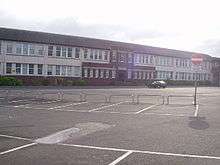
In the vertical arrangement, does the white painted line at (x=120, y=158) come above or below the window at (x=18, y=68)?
below

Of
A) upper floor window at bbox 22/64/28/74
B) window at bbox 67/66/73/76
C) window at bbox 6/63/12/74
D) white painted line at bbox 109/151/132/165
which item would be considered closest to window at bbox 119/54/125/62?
window at bbox 67/66/73/76

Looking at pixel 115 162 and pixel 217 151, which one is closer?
pixel 115 162

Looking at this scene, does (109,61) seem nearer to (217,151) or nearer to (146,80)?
(146,80)

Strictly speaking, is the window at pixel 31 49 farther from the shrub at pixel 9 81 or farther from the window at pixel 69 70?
the window at pixel 69 70

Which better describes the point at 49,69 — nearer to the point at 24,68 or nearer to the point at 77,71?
the point at 24,68

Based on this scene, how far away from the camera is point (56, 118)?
57.1 feet

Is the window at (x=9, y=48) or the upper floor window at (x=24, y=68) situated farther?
the upper floor window at (x=24, y=68)

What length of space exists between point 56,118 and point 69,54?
50.7 metres

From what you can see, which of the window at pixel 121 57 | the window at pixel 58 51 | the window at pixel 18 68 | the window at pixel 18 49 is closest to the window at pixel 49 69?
the window at pixel 58 51

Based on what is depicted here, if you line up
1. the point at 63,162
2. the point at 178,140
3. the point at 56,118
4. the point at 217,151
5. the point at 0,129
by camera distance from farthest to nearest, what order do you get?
the point at 56,118 < the point at 0,129 < the point at 178,140 < the point at 217,151 < the point at 63,162

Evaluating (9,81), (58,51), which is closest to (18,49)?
(58,51)

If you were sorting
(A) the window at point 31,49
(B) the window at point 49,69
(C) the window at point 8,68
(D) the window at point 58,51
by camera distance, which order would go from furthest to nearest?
(D) the window at point 58,51 < (B) the window at point 49,69 < (A) the window at point 31,49 < (C) the window at point 8,68

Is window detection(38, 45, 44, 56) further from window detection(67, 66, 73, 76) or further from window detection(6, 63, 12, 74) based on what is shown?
window detection(67, 66, 73, 76)

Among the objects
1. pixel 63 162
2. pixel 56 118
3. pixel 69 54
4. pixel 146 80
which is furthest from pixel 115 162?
pixel 146 80
